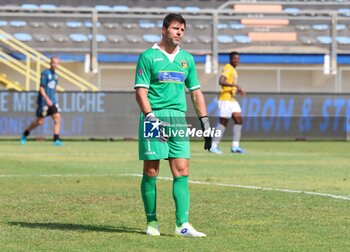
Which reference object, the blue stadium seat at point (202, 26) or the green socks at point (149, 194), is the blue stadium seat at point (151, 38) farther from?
the green socks at point (149, 194)

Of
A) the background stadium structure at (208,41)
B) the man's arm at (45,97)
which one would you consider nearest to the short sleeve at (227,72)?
the man's arm at (45,97)

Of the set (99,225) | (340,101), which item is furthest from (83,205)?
(340,101)

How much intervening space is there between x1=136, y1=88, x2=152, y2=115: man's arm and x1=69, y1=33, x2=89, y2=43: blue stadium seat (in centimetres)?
2591

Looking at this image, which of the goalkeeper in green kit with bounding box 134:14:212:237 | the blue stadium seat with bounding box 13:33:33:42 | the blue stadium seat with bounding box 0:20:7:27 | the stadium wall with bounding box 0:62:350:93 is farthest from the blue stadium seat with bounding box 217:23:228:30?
the goalkeeper in green kit with bounding box 134:14:212:237

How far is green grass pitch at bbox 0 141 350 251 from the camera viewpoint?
27.3 ft

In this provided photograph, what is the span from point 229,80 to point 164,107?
47.8 feet

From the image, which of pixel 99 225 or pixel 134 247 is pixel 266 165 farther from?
pixel 134 247

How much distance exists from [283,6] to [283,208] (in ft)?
100.0

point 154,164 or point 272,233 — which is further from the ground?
point 154,164

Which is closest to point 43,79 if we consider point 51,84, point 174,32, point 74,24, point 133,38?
point 51,84

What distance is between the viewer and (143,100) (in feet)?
28.9

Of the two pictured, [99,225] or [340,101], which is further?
[340,101]

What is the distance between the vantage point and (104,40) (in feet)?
115

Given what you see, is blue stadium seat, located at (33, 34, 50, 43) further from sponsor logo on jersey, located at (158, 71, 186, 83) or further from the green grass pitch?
sponsor logo on jersey, located at (158, 71, 186, 83)
